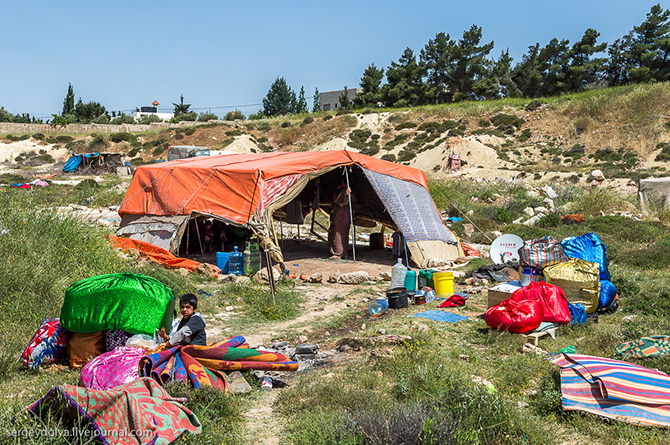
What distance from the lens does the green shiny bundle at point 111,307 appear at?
14.8 ft

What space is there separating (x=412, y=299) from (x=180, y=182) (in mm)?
5809

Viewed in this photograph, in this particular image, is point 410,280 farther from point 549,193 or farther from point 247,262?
point 549,193

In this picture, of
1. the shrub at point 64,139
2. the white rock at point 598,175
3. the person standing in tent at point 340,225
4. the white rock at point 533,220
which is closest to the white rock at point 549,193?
the white rock at point 598,175

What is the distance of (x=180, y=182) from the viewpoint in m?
10.8

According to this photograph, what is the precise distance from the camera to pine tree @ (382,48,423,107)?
50.8 metres

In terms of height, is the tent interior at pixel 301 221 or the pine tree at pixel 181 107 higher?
the pine tree at pixel 181 107

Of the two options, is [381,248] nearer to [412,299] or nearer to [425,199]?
[425,199]

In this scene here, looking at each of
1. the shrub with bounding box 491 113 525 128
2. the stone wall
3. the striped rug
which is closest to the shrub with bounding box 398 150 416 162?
the shrub with bounding box 491 113 525 128

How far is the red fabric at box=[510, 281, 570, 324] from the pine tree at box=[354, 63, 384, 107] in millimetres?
48916

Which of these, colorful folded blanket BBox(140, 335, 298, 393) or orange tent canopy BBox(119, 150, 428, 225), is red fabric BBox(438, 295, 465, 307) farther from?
orange tent canopy BBox(119, 150, 428, 225)

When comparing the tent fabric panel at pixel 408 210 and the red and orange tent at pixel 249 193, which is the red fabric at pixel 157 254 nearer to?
the red and orange tent at pixel 249 193

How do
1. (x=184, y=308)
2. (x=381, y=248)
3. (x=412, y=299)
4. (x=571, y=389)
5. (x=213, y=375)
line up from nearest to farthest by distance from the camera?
(x=571, y=389) → (x=213, y=375) → (x=184, y=308) → (x=412, y=299) → (x=381, y=248)

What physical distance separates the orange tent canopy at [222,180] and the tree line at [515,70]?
38.5m

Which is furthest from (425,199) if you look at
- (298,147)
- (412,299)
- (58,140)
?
(58,140)
